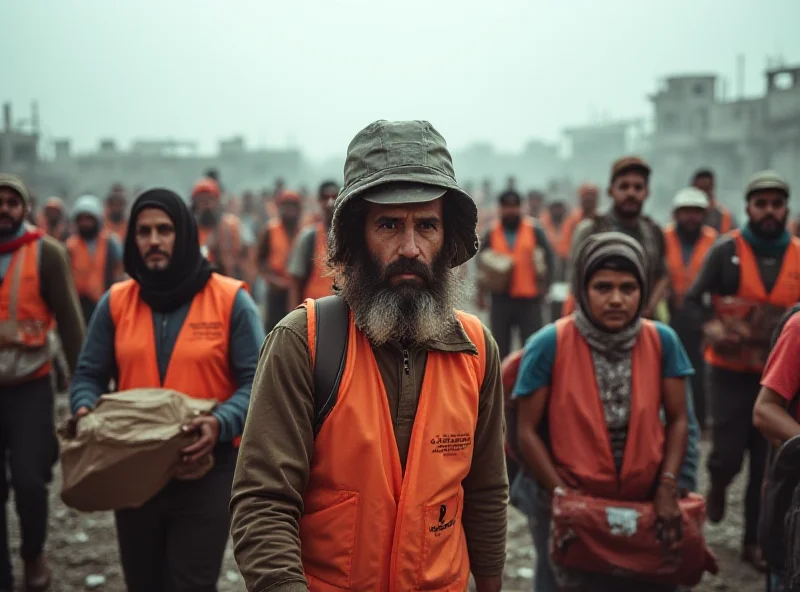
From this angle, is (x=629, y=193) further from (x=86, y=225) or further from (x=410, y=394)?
(x=86, y=225)

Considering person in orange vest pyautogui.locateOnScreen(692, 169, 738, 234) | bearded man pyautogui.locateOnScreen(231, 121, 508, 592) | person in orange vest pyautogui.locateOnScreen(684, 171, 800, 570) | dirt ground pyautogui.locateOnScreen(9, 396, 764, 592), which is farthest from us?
person in orange vest pyautogui.locateOnScreen(692, 169, 738, 234)

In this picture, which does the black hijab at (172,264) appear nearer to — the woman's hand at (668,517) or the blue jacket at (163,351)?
the blue jacket at (163,351)

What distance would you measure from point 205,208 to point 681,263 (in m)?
5.65

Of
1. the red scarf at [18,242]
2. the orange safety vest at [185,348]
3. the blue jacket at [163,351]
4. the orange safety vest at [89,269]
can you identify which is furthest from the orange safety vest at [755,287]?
the orange safety vest at [89,269]

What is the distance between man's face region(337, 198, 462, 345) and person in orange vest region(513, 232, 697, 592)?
1286 mm

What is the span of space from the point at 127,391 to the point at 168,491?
1.51 feet

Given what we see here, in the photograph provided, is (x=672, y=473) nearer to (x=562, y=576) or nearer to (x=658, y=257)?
(x=562, y=576)

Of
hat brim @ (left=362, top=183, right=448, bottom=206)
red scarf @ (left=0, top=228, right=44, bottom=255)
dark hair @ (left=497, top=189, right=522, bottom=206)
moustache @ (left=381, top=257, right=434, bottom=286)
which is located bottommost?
moustache @ (left=381, top=257, right=434, bottom=286)

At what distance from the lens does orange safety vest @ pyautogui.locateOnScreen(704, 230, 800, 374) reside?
5.00m

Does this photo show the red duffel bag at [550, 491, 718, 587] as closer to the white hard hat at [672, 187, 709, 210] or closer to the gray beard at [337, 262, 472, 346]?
the gray beard at [337, 262, 472, 346]

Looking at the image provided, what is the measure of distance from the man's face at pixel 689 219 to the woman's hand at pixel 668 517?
4.86m

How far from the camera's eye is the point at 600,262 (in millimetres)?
3410

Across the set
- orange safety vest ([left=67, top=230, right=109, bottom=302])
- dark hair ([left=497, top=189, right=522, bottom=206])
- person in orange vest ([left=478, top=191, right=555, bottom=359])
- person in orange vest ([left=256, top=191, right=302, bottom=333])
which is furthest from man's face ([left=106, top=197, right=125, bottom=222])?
dark hair ([left=497, top=189, right=522, bottom=206])

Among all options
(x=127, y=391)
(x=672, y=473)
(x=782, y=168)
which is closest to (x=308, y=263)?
(x=127, y=391)
